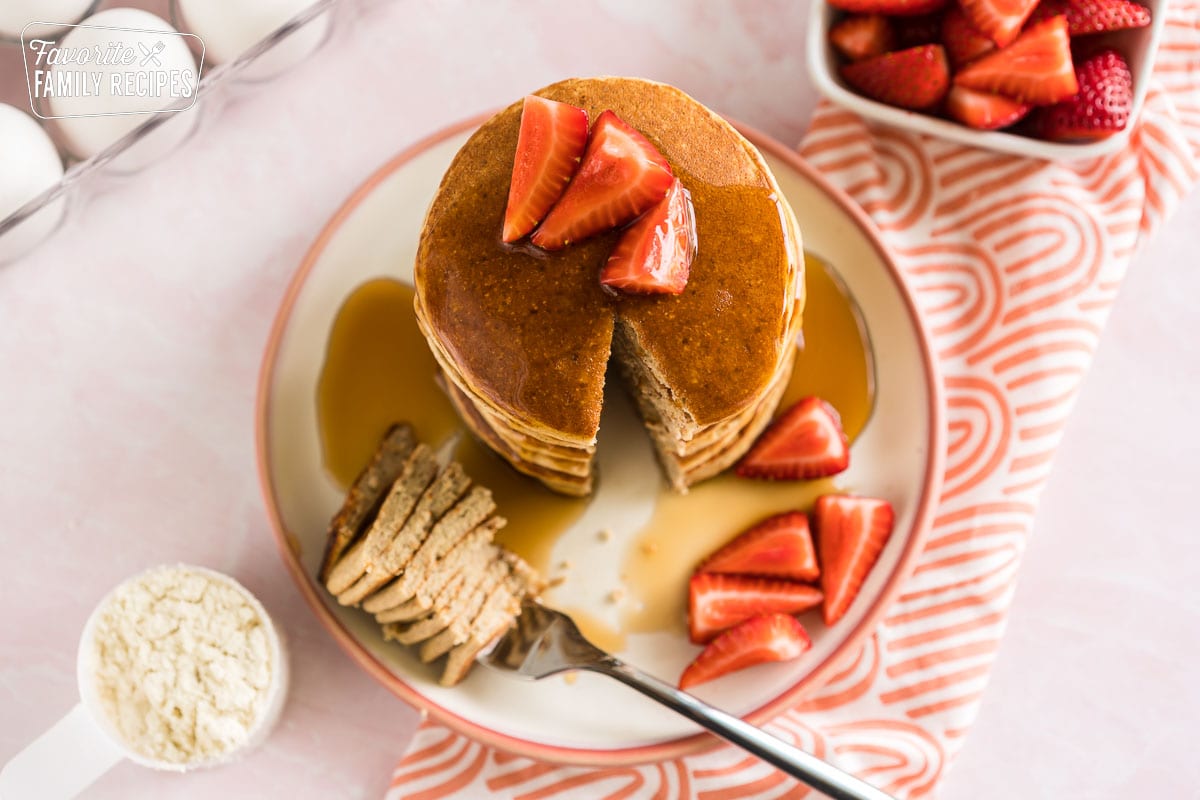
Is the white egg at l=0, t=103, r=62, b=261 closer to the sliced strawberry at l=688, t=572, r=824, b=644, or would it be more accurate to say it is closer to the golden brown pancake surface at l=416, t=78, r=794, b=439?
the golden brown pancake surface at l=416, t=78, r=794, b=439

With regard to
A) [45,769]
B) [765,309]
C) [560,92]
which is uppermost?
[560,92]

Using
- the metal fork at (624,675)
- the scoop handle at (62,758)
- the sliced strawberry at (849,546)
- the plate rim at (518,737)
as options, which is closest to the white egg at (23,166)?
the plate rim at (518,737)

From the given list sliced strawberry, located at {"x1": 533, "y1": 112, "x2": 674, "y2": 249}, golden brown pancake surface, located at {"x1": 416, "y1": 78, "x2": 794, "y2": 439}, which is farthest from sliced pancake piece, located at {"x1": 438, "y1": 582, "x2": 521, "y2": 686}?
sliced strawberry, located at {"x1": 533, "y1": 112, "x2": 674, "y2": 249}

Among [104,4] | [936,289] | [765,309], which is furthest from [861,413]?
[104,4]

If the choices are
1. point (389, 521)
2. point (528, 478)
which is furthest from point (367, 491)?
point (528, 478)

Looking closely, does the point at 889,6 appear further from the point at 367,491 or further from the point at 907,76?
the point at 367,491

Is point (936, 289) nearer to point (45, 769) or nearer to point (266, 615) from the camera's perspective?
point (266, 615)
